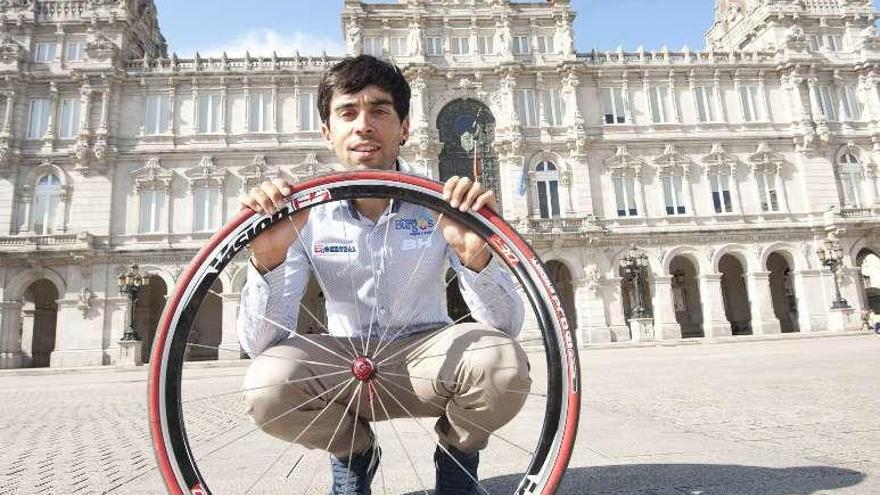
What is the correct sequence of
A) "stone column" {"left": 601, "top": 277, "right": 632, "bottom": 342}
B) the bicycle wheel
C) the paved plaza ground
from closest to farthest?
the bicycle wheel, the paved plaza ground, "stone column" {"left": 601, "top": 277, "right": 632, "bottom": 342}

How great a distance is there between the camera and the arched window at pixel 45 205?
26844mm

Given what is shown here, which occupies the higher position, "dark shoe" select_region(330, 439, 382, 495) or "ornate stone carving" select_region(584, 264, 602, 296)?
"ornate stone carving" select_region(584, 264, 602, 296)

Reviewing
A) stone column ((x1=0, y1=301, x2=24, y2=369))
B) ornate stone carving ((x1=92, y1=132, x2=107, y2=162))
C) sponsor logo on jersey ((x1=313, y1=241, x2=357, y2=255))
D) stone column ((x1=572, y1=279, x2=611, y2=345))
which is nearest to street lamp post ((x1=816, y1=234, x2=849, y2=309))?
stone column ((x1=572, y1=279, x2=611, y2=345))

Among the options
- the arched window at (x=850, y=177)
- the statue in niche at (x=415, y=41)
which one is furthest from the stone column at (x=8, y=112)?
the arched window at (x=850, y=177)

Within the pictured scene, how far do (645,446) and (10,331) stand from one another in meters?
31.7

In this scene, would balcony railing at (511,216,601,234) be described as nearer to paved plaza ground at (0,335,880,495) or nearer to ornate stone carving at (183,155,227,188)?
ornate stone carving at (183,155,227,188)

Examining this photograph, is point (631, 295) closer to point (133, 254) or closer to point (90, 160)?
point (133, 254)

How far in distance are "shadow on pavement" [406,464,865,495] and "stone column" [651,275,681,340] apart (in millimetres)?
27061

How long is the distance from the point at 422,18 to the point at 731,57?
19.1 m

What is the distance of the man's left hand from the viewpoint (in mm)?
2025

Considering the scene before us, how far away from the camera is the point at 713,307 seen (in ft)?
93.3

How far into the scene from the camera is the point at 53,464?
3893 millimetres

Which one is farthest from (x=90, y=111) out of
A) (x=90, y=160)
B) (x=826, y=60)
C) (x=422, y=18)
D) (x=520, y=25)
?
(x=826, y=60)

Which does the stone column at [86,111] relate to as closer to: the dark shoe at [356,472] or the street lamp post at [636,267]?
the street lamp post at [636,267]
